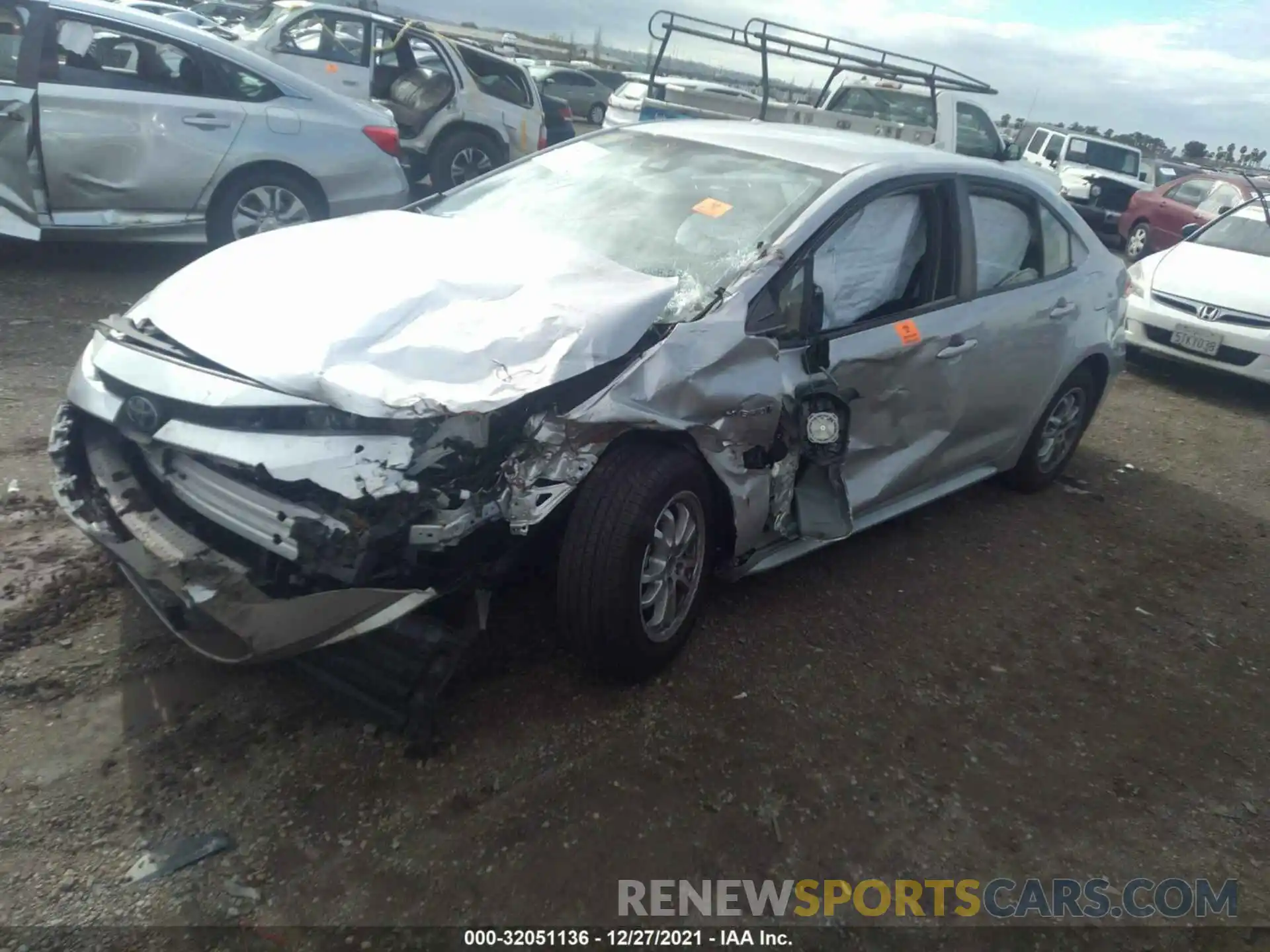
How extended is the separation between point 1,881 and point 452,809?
3.24ft

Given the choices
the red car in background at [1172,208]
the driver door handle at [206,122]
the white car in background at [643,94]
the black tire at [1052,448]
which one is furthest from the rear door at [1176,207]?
the driver door handle at [206,122]

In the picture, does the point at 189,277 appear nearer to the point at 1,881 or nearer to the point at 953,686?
the point at 1,881

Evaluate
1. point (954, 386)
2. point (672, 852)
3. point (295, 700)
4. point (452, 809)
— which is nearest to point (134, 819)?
point (295, 700)

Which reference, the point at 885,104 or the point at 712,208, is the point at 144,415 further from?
the point at 885,104

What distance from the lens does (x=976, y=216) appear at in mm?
3957

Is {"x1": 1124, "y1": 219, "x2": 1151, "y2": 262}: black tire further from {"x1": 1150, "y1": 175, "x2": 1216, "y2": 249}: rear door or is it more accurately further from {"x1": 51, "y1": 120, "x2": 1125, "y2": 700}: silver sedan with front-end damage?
{"x1": 51, "y1": 120, "x2": 1125, "y2": 700}: silver sedan with front-end damage

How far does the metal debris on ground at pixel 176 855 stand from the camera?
2164mm

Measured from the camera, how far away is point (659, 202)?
3555 mm

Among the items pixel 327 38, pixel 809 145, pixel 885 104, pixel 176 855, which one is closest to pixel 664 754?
pixel 176 855

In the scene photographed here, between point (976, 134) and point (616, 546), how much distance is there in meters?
11.2

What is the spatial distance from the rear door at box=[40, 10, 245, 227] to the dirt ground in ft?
7.01

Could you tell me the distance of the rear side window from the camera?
13.1 feet

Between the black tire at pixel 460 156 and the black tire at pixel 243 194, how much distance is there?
3263 millimetres

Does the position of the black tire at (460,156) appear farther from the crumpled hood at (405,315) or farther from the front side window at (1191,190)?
the front side window at (1191,190)
